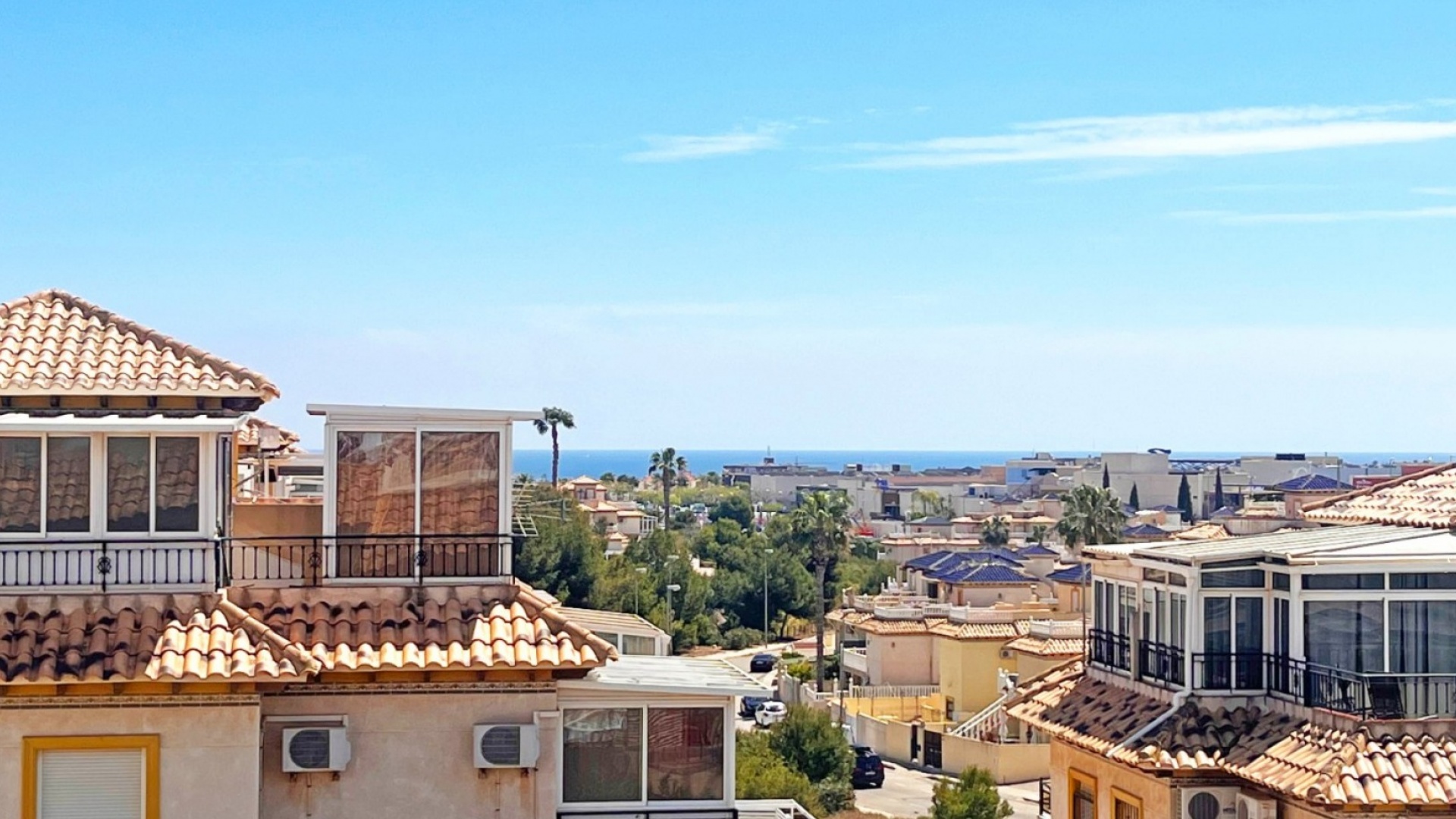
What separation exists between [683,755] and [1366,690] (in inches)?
276

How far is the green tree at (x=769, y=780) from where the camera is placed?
44.4 meters

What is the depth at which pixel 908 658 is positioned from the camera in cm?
6994

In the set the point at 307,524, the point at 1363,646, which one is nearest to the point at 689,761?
the point at 307,524

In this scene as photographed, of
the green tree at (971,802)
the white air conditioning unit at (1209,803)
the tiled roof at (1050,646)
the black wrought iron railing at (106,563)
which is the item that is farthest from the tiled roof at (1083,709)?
the tiled roof at (1050,646)

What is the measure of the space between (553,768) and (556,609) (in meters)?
1.53

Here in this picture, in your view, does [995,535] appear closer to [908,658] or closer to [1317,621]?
[908,658]

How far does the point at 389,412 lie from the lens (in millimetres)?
17234

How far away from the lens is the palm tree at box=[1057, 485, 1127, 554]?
275 ft

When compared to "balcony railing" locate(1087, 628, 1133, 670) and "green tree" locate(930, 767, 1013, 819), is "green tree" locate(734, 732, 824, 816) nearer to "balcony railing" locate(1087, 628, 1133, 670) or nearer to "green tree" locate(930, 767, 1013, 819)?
"green tree" locate(930, 767, 1013, 819)

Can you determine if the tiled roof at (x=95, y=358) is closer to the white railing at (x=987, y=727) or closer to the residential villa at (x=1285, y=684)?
the residential villa at (x=1285, y=684)

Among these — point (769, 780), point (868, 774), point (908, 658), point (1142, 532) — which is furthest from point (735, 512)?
point (769, 780)

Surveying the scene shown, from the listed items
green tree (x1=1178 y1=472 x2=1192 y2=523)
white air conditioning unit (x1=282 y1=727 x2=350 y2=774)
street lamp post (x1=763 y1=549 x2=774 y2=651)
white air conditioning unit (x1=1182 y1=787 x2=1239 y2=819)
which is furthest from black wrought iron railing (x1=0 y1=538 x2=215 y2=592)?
green tree (x1=1178 y1=472 x2=1192 y2=523)

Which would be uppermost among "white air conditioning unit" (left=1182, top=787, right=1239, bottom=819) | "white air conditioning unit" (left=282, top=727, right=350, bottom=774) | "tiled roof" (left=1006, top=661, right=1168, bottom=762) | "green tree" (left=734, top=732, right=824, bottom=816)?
"white air conditioning unit" (left=282, top=727, right=350, bottom=774)

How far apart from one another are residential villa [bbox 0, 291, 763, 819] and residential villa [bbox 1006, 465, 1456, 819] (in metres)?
5.42
